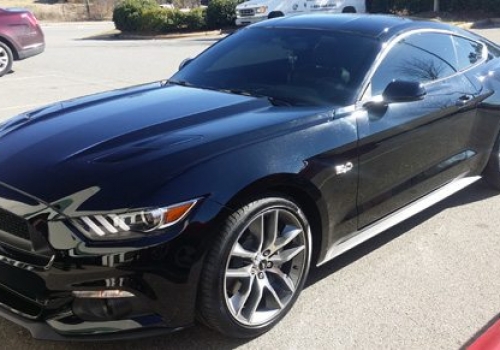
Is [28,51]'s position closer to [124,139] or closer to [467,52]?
[467,52]

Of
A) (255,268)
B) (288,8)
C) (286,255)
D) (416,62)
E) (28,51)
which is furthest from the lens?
(288,8)

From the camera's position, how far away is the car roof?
4.05 m

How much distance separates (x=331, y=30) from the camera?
4.12m

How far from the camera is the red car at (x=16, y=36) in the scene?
11992 millimetres

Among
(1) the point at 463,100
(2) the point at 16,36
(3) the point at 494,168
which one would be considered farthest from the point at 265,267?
(2) the point at 16,36

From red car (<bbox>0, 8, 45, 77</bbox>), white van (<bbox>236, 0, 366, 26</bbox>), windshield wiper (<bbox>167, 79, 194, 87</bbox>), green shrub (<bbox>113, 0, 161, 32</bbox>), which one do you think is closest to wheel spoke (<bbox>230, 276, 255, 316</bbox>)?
windshield wiper (<bbox>167, 79, 194, 87</bbox>)

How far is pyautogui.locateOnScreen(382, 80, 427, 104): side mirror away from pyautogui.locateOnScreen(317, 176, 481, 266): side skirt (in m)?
0.76

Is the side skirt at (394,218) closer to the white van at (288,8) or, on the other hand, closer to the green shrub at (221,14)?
the white van at (288,8)

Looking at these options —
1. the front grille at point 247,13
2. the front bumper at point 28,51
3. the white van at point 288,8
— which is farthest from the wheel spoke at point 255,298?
the front grille at point 247,13

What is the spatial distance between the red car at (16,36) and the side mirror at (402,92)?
10418mm

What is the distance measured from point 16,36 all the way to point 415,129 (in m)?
10.5

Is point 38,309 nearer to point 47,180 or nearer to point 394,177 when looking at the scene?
point 47,180

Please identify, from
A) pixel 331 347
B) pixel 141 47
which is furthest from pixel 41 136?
pixel 141 47

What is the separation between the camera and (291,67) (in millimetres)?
3979
